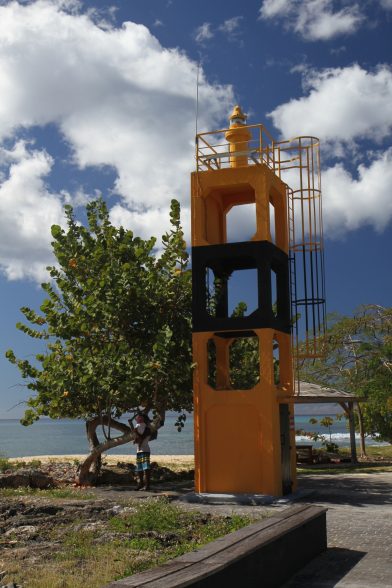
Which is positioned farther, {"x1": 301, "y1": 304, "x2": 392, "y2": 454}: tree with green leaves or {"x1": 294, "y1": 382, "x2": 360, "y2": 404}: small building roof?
{"x1": 301, "y1": 304, "x2": 392, "y2": 454}: tree with green leaves

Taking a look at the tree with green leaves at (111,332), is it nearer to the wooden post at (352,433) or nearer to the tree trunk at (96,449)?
the tree trunk at (96,449)

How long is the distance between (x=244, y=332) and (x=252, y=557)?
33.4 ft

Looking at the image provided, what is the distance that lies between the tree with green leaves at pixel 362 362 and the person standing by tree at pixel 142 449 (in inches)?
680

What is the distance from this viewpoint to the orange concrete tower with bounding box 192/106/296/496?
16516 millimetres

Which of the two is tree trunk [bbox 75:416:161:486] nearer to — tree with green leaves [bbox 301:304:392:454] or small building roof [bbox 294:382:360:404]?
small building roof [bbox 294:382:360:404]

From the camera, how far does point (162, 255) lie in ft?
67.8

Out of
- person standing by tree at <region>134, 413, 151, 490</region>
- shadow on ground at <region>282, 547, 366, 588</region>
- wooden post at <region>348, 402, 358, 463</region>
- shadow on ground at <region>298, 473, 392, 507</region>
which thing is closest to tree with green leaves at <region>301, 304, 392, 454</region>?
wooden post at <region>348, 402, 358, 463</region>

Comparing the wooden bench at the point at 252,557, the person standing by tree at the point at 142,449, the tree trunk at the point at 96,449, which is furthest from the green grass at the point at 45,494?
the wooden bench at the point at 252,557

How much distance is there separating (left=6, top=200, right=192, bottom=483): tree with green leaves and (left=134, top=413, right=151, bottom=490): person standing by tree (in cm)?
79

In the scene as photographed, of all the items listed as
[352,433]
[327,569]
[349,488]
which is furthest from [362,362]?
[327,569]

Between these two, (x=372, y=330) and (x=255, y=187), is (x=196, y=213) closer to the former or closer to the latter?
(x=255, y=187)

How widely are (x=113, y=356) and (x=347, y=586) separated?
11.1 m

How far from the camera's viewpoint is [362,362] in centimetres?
3650

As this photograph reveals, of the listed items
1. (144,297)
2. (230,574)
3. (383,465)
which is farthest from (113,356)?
(383,465)
